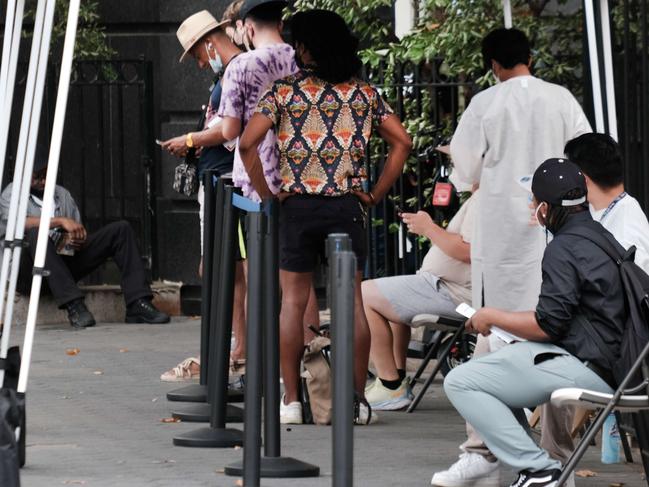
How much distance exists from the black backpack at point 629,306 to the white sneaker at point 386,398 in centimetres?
273

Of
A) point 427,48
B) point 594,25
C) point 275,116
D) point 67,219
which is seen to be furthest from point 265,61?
point 67,219

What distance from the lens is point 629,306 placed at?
5.62 m

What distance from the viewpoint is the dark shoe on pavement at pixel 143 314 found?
1184 cm

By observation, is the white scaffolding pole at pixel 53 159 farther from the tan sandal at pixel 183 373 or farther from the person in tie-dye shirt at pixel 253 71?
the tan sandal at pixel 183 373

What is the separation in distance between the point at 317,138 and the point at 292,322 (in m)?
0.87

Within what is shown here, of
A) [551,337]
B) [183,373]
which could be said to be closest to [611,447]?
[551,337]

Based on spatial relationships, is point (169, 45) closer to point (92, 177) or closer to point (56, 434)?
point (92, 177)

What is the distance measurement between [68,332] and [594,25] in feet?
17.7

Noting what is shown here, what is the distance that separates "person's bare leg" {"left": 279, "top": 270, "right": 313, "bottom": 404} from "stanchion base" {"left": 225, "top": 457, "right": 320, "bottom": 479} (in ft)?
3.53

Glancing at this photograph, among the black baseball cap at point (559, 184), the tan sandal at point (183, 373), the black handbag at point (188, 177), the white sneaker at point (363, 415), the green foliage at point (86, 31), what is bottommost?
the white sneaker at point (363, 415)

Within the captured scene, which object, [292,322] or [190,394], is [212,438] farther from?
[190,394]

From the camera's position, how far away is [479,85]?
9656 millimetres

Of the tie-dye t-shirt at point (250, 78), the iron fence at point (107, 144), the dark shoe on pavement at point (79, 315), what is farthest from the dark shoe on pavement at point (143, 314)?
the tie-dye t-shirt at point (250, 78)

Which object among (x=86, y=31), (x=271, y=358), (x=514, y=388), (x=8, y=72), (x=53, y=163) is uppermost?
(x=86, y=31)
